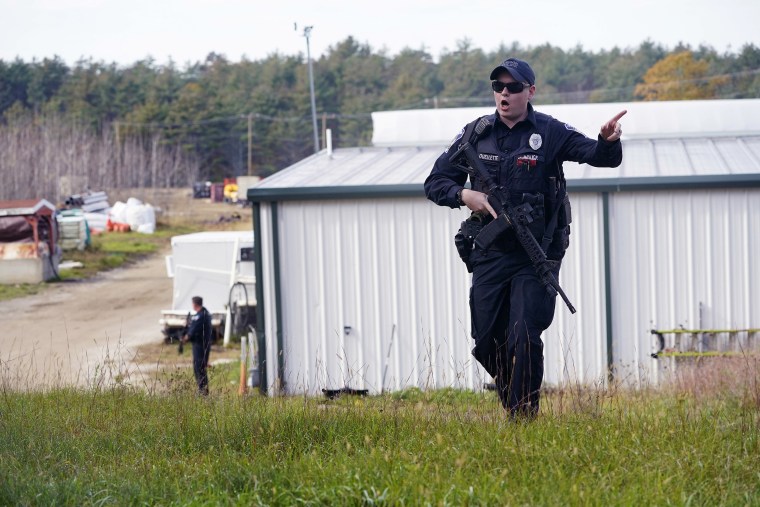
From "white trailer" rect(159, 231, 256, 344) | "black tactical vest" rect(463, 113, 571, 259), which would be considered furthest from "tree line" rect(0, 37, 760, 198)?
"black tactical vest" rect(463, 113, 571, 259)

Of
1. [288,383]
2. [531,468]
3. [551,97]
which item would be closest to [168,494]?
[531,468]

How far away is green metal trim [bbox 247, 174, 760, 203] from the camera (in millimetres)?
13062

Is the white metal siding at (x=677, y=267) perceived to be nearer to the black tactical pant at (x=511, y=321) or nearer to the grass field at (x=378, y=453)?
the grass field at (x=378, y=453)

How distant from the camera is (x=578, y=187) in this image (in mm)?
13180

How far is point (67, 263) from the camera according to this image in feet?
112

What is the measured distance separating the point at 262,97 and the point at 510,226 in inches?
3125

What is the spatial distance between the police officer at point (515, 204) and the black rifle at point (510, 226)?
37 millimetres

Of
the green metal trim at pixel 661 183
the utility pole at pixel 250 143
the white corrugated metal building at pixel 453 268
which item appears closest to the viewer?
the green metal trim at pixel 661 183

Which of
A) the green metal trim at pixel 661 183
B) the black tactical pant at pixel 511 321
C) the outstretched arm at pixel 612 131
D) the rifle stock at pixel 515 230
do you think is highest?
the outstretched arm at pixel 612 131

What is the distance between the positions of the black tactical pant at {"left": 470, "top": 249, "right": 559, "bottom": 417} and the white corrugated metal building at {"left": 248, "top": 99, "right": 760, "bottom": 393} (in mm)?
7573

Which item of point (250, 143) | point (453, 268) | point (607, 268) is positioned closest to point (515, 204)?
point (453, 268)

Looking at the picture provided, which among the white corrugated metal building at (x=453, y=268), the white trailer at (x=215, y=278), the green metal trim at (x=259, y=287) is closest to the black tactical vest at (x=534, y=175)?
the white corrugated metal building at (x=453, y=268)

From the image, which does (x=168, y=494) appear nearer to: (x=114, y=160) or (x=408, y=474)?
(x=408, y=474)

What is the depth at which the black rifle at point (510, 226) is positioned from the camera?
17.2 feet
